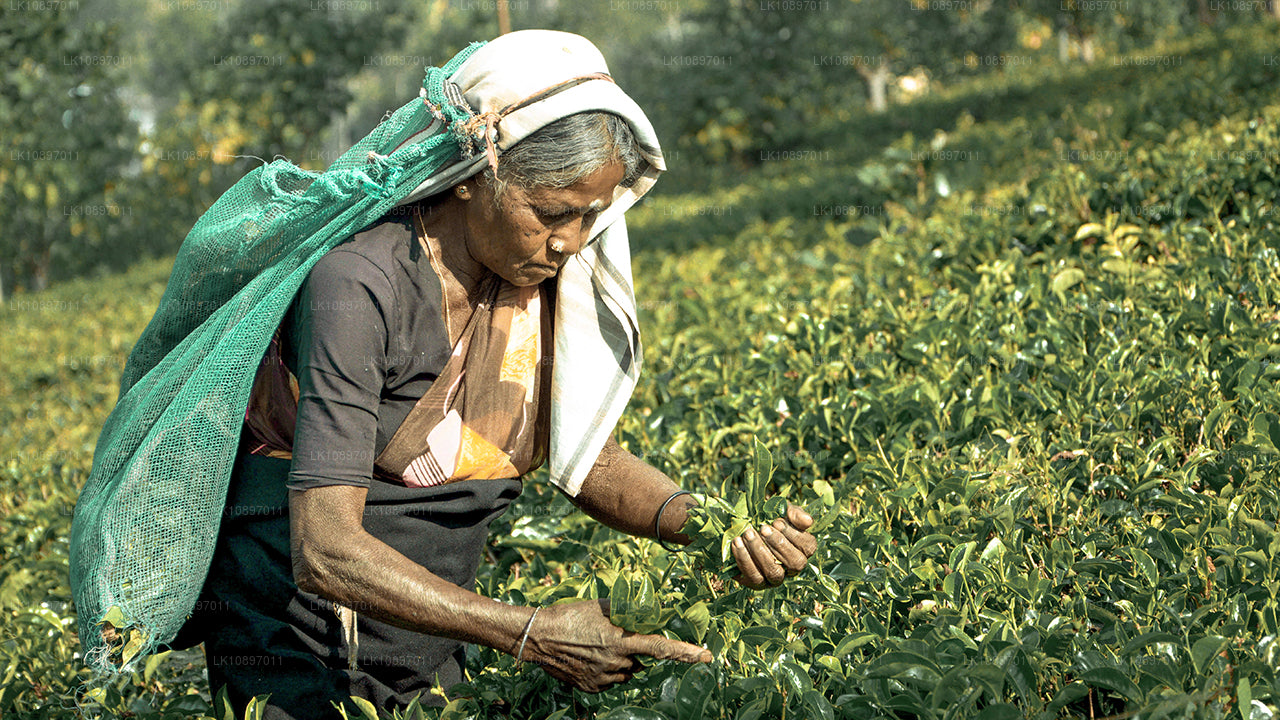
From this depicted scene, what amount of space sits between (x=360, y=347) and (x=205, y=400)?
0.34 meters

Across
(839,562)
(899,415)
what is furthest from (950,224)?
(839,562)

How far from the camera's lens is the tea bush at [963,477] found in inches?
63.6

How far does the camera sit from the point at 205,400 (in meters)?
1.90

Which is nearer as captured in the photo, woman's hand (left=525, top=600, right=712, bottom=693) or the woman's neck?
woman's hand (left=525, top=600, right=712, bottom=693)

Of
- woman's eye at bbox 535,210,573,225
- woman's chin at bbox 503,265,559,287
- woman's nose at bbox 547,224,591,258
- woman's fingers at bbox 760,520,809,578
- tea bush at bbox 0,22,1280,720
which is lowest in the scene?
tea bush at bbox 0,22,1280,720

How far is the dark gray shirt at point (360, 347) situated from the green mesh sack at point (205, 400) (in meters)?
0.07

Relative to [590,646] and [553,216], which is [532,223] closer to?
[553,216]

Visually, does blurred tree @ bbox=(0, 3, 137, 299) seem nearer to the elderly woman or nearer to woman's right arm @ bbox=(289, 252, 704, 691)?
the elderly woman

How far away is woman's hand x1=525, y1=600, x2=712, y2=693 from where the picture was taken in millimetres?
1650

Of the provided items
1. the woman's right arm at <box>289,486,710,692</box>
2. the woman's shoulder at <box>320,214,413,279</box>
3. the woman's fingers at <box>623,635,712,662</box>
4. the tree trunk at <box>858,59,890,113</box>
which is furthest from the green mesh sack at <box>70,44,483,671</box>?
the tree trunk at <box>858,59,890,113</box>

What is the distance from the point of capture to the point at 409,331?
190 cm

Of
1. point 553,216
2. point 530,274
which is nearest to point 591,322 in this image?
point 530,274

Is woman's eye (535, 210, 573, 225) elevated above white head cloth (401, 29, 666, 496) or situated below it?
above

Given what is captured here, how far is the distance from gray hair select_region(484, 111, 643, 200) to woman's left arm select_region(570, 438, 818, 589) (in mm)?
611
